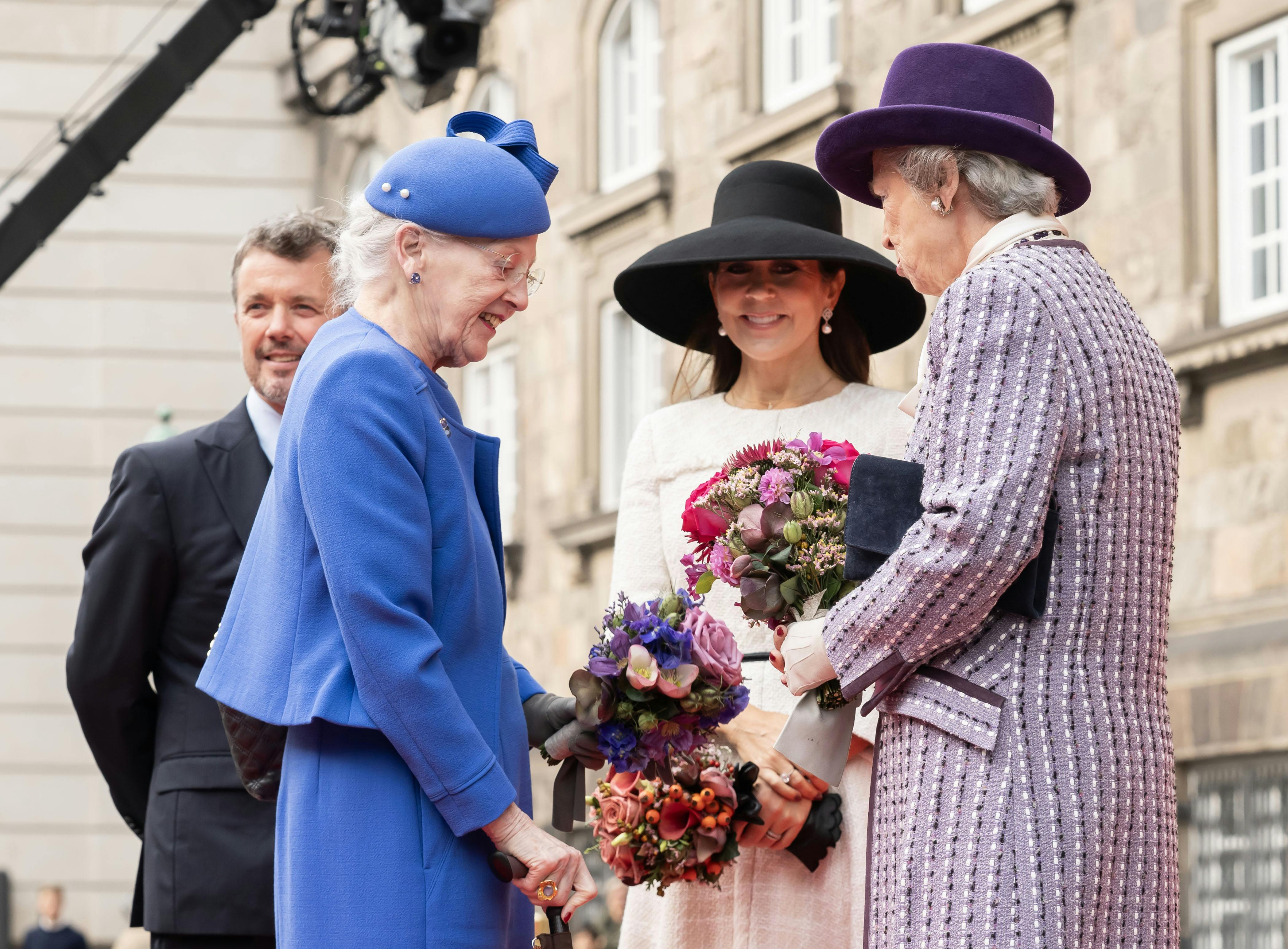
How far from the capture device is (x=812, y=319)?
4133mm

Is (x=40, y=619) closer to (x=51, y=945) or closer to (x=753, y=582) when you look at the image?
(x=51, y=945)

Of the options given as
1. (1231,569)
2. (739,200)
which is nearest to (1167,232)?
(1231,569)

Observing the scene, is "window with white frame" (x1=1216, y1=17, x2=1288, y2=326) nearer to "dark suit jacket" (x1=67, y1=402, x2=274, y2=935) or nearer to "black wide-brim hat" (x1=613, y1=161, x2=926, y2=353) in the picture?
"black wide-brim hat" (x1=613, y1=161, x2=926, y2=353)

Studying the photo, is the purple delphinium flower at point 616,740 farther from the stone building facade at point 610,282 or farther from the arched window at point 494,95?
the arched window at point 494,95

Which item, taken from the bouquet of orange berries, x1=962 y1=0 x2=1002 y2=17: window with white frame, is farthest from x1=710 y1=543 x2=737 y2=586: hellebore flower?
x1=962 y1=0 x2=1002 y2=17: window with white frame

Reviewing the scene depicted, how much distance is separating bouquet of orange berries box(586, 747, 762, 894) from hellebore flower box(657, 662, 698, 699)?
12.3 inches

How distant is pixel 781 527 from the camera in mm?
3328

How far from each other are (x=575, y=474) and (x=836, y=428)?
11908 millimetres

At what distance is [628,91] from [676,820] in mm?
13277

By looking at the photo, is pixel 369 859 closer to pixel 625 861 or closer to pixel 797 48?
pixel 625 861

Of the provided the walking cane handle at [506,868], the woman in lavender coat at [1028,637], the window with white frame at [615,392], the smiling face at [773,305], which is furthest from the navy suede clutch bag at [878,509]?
the window with white frame at [615,392]

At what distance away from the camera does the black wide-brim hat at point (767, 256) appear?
159 inches

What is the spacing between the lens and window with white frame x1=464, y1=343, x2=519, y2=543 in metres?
17.1

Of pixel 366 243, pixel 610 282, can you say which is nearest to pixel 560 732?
pixel 366 243
